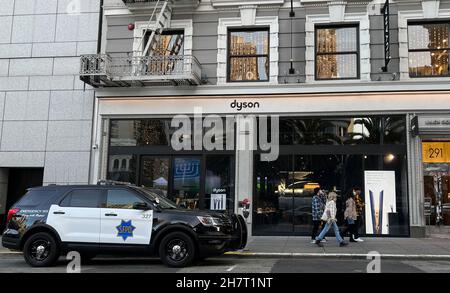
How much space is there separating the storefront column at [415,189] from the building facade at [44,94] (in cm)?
1173

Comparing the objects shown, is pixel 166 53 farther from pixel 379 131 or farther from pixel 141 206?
pixel 141 206

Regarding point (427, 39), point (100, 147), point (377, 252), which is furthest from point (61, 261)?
point (427, 39)

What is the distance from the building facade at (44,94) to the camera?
18.4m

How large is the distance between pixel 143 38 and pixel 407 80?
9728 millimetres

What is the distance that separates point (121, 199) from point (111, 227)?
0.68m

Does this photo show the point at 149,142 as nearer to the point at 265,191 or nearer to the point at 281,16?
the point at 265,191

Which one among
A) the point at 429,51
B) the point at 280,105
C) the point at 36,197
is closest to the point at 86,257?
the point at 36,197

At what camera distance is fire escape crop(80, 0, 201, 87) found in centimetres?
1725

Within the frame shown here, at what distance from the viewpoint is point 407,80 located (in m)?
16.4

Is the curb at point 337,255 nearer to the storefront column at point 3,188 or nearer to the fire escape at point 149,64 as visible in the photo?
the fire escape at point 149,64

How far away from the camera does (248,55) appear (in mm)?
17906

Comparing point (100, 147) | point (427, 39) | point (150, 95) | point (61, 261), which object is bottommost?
point (61, 261)

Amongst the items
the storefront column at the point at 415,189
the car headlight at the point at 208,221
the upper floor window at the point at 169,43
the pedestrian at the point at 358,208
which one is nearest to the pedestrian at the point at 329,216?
the pedestrian at the point at 358,208

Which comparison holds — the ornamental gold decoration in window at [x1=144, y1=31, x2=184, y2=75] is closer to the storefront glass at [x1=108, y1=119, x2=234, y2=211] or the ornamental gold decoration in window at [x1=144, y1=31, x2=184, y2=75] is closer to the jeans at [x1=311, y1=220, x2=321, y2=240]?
the storefront glass at [x1=108, y1=119, x2=234, y2=211]
